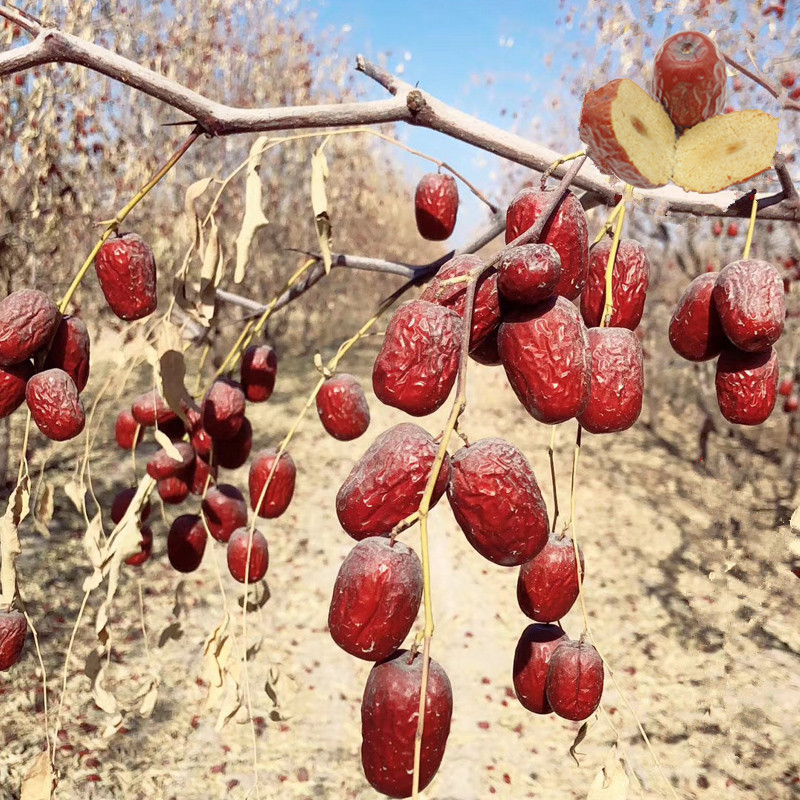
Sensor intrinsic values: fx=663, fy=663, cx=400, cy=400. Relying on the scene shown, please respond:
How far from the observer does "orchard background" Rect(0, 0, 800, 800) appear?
1.42 metres

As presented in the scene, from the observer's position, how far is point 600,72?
649 cm

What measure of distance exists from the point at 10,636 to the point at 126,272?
630mm

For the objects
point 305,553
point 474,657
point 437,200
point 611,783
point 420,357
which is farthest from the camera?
point 305,553

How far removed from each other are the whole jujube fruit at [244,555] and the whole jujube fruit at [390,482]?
0.67m

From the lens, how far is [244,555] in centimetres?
133

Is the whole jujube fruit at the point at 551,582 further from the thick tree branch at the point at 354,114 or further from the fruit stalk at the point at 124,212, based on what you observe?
the fruit stalk at the point at 124,212

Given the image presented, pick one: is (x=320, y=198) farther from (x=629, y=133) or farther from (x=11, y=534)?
(x=11, y=534)

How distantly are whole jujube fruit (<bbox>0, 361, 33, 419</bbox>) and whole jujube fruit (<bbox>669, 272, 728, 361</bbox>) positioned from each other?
3.14 ft

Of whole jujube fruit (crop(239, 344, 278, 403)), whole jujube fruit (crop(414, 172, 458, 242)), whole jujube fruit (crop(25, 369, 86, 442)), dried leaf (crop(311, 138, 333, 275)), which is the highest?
whole jujube fruit (crop(414, 172, 458, 242))

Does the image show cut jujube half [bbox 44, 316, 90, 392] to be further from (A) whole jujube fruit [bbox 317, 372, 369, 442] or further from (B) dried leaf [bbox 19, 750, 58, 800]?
(B) dried leaf [bbox 19, 750, 58, 800]

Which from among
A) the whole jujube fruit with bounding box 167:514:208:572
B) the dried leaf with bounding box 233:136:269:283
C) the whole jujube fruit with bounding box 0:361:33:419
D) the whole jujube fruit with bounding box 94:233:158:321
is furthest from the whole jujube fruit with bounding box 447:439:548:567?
the whole jujube fruit with bounding box 167:514:208:572

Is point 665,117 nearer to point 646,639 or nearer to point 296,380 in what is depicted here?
point 646,639

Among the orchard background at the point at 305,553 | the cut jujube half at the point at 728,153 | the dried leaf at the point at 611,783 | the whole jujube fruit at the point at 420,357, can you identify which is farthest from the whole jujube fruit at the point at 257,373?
the cut jujube half at the point at 728,153

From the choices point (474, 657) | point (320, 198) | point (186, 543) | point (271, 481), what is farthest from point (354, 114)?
point (474, 657)
